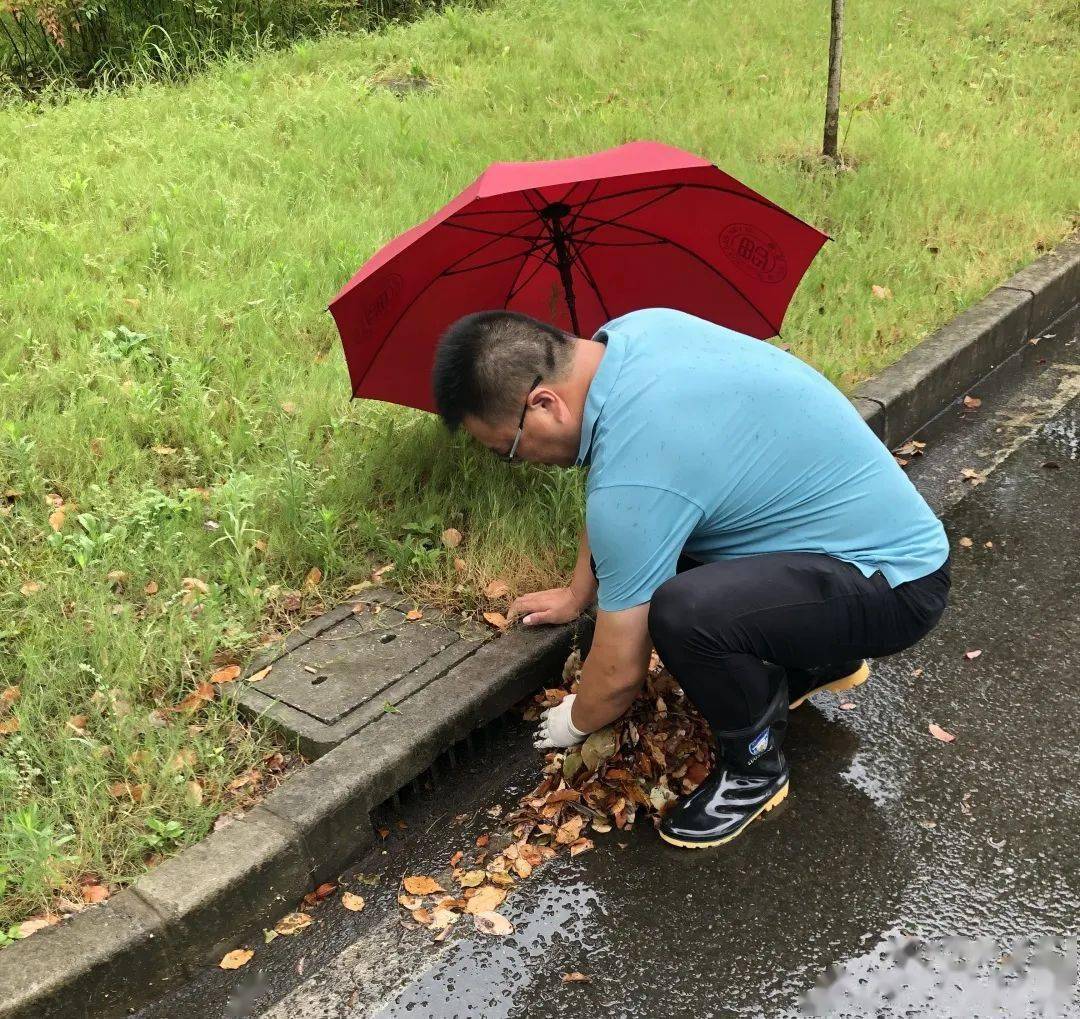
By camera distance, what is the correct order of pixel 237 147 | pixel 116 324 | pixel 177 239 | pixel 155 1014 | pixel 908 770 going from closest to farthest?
pixel 155 1014
pixel 908 770
pixel 116 324
pixel 177 239
pixel 237 147

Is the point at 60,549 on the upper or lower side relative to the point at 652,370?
lower

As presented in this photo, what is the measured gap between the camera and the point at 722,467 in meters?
2.51

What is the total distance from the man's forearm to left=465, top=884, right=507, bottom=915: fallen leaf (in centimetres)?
96

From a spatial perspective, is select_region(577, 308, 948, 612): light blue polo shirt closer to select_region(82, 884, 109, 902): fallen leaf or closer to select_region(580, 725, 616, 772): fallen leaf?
select_region(580, 725, 616, 772): fallen leaf

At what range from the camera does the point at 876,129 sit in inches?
277

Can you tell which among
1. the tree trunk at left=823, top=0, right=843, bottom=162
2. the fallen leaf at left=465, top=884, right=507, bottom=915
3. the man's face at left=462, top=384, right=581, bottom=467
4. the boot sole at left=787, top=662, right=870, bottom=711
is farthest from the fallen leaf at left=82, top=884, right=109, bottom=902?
the tree trunk at left=823, top=0, right=843, bottom=162

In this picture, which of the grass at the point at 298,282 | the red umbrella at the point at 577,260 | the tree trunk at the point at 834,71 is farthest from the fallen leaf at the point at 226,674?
the tree trunk at the point at 834,71

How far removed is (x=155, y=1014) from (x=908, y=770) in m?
2.08

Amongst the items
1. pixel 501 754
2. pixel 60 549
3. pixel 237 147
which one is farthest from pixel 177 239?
pixel 501 754

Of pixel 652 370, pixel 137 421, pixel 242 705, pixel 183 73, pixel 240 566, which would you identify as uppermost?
pixel 183 73

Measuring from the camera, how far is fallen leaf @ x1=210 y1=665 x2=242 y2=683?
3.13m

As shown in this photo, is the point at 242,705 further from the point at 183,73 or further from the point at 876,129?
the point at 183,73

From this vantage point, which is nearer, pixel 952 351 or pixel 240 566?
pixel 240 566

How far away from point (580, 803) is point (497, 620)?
A: 679mm
